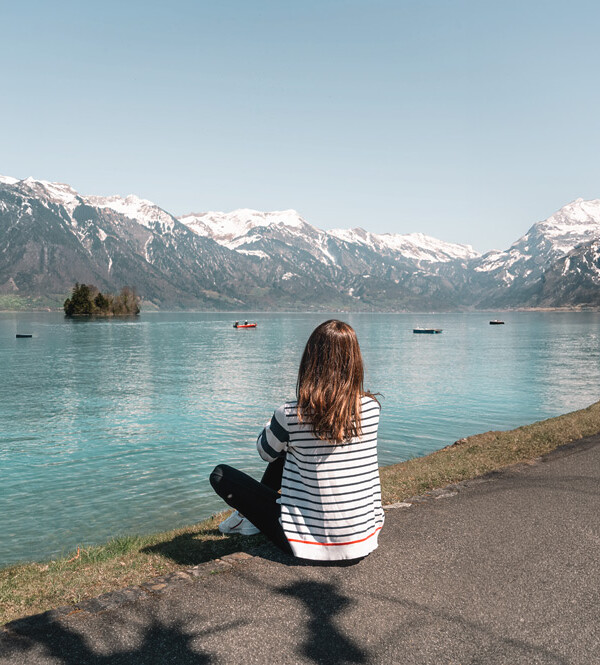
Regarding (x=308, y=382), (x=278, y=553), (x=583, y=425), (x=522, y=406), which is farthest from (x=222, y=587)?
(x=522, y=406)

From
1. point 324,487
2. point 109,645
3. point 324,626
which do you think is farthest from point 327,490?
point 109,645

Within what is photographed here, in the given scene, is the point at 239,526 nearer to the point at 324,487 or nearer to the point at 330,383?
the point at 324,487

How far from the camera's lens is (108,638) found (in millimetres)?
5914

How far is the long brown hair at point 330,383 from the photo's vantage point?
6730mm

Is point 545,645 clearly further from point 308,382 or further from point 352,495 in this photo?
point 308,382

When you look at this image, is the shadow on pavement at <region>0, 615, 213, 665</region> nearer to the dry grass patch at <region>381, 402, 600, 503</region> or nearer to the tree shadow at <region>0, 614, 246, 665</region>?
the tree shadow at <region>0, 614, 246, 665</region>

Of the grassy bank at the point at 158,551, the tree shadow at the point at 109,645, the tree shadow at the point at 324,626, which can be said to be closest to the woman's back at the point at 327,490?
the tree shadow at the point at 324,626

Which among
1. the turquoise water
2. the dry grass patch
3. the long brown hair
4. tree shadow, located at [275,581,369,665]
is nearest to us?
tree shadow, located at [275,581,369,665]

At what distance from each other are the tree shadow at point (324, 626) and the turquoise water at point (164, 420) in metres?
10.8

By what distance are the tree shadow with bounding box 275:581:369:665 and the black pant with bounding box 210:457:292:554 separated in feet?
2.20

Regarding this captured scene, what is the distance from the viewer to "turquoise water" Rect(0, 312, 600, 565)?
1894 cm

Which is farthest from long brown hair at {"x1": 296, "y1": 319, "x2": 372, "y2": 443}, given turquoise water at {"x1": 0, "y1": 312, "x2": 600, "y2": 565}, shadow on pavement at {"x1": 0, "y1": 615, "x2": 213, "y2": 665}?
turquoise water at {"x1": 0, "y1": 312, "x2": 600, "y2": 565}

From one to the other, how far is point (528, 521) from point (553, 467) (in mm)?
4967

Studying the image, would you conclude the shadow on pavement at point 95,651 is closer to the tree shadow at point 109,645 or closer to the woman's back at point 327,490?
the tree shadow at point 109,645
